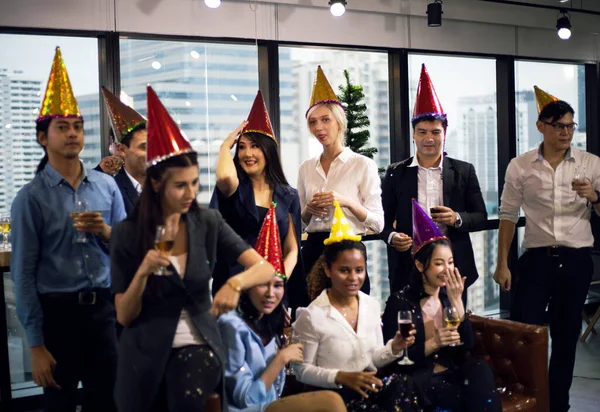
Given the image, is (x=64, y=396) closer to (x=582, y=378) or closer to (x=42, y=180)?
(x=42, y=180)

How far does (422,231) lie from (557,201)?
96 centimetres

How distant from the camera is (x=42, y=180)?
281 centimetres

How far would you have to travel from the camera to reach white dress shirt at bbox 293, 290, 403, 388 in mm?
3006

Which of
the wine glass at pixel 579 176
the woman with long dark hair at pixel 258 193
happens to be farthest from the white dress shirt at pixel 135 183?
the wine glass at pixel 579 176

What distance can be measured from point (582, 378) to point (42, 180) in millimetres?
3644

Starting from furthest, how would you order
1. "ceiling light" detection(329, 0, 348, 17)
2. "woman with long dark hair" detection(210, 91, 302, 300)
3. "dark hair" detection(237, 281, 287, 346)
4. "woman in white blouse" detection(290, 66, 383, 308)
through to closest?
1. "ceiling light" detection(329, 0, 348, 17)
2. "woman in white blouse" detection(290, 66, 383, 308)
3. "woman with long dark hair" detection(210, 91, 302, 300)
4. "dark hair" detection(237, 281, 287, 346)

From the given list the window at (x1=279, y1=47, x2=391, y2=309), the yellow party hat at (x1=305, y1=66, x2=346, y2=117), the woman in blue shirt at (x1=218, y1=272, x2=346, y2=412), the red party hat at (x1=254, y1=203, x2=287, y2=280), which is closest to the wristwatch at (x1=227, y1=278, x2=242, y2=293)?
the woman in blue shirt at (x1=218, y1=272, x2=346, y2=412)

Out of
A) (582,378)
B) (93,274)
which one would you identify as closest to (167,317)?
(93,274)

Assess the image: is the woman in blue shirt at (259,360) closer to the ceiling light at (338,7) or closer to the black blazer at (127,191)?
the black blazer at (127,191)

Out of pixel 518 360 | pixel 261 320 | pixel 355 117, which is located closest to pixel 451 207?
pixel 518 360

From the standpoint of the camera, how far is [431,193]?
394 cm

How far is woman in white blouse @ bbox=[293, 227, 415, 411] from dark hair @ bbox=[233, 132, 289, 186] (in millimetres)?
430

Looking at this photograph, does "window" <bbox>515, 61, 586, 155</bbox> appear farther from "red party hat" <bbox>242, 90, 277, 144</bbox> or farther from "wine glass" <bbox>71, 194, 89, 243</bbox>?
"wine glass" <bbox>71, 194, 89, 243</bbox>

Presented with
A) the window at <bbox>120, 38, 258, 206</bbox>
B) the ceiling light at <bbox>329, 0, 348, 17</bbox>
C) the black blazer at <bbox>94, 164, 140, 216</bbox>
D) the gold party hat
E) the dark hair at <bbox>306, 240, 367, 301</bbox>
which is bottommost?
the dark hair at <bbox>306, 240, 367, 301</bbox>
